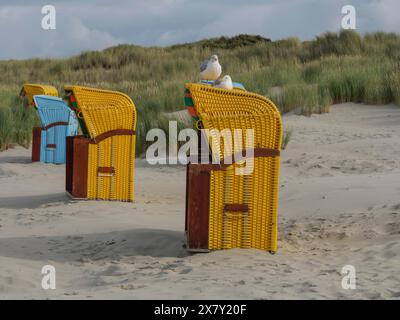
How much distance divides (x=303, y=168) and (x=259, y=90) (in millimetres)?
6516

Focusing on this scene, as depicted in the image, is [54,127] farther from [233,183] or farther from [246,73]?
[246,73]

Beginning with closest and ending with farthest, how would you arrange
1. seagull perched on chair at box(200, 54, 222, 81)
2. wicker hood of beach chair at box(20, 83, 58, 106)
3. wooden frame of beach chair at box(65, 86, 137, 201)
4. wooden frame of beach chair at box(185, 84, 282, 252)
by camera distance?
wooden frame of beach chair at box(185, 84, 282, 252) → seagull perched on chair at box(200, 54, 222, 81) → wooden frame of beach chair at box(65, 86, 137, 201) → wicker hood of beach chair at box(20, 83, 58, 106)

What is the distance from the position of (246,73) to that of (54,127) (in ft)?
28.9

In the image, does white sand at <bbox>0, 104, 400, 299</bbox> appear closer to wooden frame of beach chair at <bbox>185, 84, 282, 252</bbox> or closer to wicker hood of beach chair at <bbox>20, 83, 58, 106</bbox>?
wooden frame of beach chair at <bbox>185, 84, 282, 252</bbox>

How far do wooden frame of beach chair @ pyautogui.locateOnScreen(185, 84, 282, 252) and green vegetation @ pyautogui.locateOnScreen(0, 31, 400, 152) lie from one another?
296 inches

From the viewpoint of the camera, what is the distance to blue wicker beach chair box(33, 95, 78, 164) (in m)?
13.3

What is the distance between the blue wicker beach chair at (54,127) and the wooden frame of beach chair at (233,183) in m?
7.16

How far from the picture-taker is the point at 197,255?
631 cm
